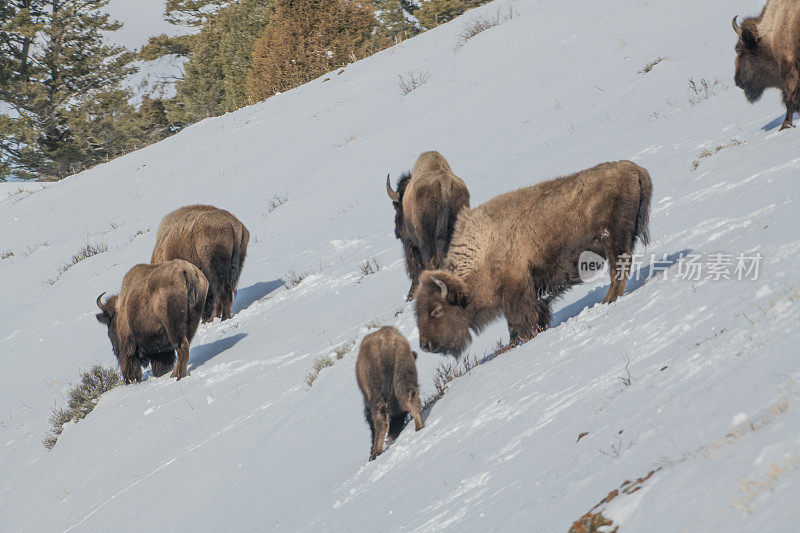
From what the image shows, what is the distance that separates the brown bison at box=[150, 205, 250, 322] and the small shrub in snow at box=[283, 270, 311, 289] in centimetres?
89

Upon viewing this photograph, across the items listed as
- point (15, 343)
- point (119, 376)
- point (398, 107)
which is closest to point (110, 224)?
point (15, 343)

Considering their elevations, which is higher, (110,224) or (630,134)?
(110,224)

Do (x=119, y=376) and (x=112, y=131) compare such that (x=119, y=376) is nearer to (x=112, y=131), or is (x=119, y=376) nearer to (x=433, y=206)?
(x=433, y=206)

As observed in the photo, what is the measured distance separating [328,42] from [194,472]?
2829 cm

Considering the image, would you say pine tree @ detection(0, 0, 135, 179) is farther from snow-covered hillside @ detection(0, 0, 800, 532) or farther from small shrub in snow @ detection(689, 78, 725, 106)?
small shrub in snow @ detection(689, 78, 725, 106)

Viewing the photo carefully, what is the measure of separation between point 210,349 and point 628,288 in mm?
6303

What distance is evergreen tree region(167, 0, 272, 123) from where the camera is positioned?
4241 cm

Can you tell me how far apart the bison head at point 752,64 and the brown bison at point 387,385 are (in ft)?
23.5

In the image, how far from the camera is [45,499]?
8.77m

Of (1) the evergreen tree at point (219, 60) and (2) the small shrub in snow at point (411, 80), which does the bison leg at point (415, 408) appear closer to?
(2) the small shrub in snow at point (411, 80)

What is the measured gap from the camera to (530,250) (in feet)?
22.0

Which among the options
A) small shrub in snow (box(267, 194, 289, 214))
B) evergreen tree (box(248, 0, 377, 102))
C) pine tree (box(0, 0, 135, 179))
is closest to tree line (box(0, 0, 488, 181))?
Result: pine tree (box(0, 0, 135, 179))

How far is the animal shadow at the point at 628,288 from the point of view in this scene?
6977mm

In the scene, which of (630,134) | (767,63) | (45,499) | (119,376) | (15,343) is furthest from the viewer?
(15,343)
